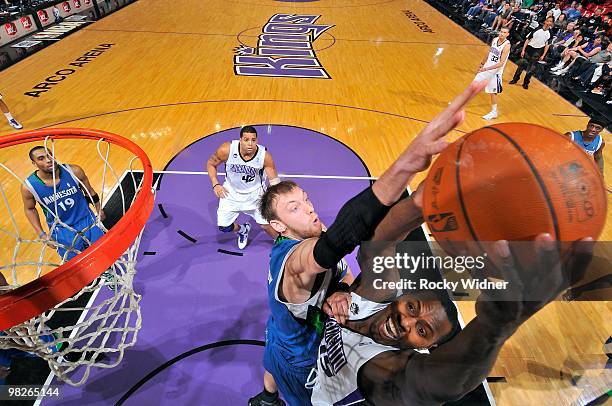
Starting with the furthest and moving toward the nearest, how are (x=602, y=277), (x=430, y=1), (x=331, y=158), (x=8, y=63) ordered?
(x=430, y=1) → (x=8, y=63) → (x=331, y=158) → (x=602, y=277)

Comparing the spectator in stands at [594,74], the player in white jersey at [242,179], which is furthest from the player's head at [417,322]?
the spectator in stands at [594,74]

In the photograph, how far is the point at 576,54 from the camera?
9.75m

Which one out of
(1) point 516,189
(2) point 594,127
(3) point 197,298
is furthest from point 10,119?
(2) point 594,127

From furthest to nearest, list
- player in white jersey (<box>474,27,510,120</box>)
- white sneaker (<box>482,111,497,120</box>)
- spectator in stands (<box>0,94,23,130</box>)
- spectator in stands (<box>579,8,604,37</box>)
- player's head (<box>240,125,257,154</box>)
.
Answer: spectator in stands (<box>579,8,604,37</box>), white sneaker (<box>482,111,497,120</box>), player in white jersey (<box>474,27,510,120</box>), spectator in stands (<box>0,94,23,130</box>), player's head (<box>240,125,257,154</box>)

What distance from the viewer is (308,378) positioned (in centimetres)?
214

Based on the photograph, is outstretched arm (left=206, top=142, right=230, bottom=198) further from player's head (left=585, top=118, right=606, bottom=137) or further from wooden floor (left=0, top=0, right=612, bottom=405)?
player's head (left=585, top=118, right=606, bottom=137)

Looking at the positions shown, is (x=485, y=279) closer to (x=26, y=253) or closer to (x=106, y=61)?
(x=26, y=253)

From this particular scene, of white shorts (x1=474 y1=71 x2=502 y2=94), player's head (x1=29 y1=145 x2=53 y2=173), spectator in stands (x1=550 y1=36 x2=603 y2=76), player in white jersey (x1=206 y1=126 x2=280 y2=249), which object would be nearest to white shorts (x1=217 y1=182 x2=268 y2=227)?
player in white jersey (x1=206 y1=126 x2=280 y2=249)

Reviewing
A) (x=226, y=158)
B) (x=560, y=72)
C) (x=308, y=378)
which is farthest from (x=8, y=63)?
(x=560, y=72)

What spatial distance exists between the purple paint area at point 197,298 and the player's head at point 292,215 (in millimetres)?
1660

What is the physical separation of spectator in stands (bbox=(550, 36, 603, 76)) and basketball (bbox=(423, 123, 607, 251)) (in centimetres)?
1105

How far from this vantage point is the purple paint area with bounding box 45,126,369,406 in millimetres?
3029

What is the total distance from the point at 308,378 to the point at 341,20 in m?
14.1

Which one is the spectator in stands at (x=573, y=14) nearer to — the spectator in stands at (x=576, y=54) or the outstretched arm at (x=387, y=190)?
the spectator in stands at (x=576, y=54)
